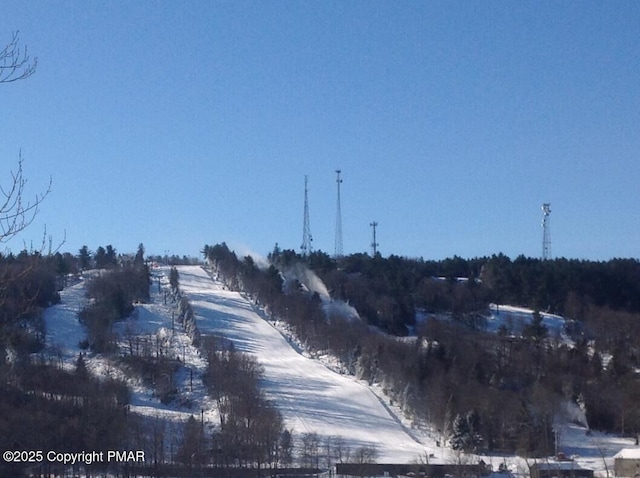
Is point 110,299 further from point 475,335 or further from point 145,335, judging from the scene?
point 475,335

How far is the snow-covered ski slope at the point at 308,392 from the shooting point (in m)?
31.2

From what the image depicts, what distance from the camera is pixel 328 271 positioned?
66.4 m

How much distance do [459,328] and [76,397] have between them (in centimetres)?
2999

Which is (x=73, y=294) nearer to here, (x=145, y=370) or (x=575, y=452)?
(x=145, y=370)

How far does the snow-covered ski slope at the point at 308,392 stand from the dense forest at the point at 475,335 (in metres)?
1.39

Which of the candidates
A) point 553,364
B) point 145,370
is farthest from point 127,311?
point 553,364

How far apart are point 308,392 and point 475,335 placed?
1470cm

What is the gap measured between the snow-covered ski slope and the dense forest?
1.39m

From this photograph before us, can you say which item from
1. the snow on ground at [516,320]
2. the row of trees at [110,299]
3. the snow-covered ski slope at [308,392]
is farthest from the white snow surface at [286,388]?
the row of trees at [110,299]

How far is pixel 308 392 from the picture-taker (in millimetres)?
38375

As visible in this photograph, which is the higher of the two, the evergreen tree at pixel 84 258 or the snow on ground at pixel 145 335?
the evergreen tree at pixel 84 258

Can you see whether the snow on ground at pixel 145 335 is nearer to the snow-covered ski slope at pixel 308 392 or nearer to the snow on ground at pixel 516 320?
the snow-covered ski slope at pixel 308 392

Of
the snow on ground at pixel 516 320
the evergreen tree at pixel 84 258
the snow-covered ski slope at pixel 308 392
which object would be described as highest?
the evergreen tree at pixel 84 258

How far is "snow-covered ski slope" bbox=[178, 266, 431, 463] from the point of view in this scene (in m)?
31.2
